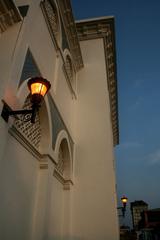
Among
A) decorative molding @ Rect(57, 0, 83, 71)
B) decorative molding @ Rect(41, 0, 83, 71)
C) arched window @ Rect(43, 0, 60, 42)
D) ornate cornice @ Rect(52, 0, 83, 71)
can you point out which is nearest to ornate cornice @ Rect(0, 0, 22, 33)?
decorative molding @ Rect(41, 0, 83, 71)

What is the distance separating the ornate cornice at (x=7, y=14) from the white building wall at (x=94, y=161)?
4.52 metres

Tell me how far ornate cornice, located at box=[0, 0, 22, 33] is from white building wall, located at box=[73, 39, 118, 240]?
4.52m

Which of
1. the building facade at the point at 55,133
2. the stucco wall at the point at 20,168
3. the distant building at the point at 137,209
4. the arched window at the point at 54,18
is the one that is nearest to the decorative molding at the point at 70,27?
the building facade at the point at 55,133

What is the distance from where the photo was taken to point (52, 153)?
4082 millimetres

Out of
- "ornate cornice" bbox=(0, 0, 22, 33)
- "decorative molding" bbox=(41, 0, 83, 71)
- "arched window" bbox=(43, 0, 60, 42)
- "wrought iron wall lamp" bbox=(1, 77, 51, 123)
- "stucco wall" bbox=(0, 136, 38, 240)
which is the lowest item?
"stucco wall" bbox=(0, 136, 38, 240)

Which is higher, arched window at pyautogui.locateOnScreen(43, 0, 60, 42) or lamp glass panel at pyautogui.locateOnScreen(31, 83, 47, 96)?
arched window at pyautogui.locateOnScreen(43, 0, 60, 42)

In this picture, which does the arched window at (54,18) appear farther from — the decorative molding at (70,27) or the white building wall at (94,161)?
the white building wall at (94,161)

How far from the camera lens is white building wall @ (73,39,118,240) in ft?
17.7

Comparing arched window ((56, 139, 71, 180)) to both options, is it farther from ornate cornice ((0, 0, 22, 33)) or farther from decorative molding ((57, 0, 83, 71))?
decorative molding ((57, 0, 83, 71))

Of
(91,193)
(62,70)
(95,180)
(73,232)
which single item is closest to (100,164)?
(95,180)

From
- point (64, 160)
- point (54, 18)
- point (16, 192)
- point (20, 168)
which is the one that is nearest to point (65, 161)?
point (64, 160)

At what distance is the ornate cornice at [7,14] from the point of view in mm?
2859

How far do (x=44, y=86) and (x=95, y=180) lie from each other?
433 centimetres

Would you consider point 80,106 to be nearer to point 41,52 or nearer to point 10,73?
point 41,52
